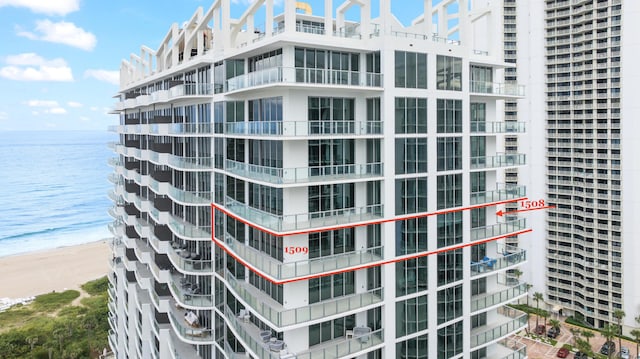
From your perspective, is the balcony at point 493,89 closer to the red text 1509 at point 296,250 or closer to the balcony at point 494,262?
the balcony at point 494,262

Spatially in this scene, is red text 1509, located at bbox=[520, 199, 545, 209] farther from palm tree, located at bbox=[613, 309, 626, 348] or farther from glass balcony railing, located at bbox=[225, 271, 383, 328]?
glass balcony railing, located at bbox=[225, 271, 383, 328]

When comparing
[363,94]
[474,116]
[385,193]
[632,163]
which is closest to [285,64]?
[363,94]

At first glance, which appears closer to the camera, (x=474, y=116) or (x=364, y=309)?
(x=364, y=309)

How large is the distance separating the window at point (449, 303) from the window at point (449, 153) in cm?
697

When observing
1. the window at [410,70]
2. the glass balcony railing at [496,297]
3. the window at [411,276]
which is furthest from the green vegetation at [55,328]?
the window at [410,70]

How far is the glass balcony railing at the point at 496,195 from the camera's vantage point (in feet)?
98.3

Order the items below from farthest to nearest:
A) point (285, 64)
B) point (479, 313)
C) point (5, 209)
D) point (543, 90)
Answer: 1. point (5, 209)
2. point (543, 90)
3. point (479, 313)
4. point (285, 64)

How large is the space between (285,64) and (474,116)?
13914 millimetres

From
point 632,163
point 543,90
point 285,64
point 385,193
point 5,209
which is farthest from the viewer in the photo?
point 5,209

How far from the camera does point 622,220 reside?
6419cm

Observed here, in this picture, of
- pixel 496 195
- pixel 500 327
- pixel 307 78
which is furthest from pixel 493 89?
pixel 500 327

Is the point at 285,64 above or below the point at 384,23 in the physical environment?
below

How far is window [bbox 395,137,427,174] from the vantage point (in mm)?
25750

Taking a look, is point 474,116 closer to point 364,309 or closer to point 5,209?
point 364,309
